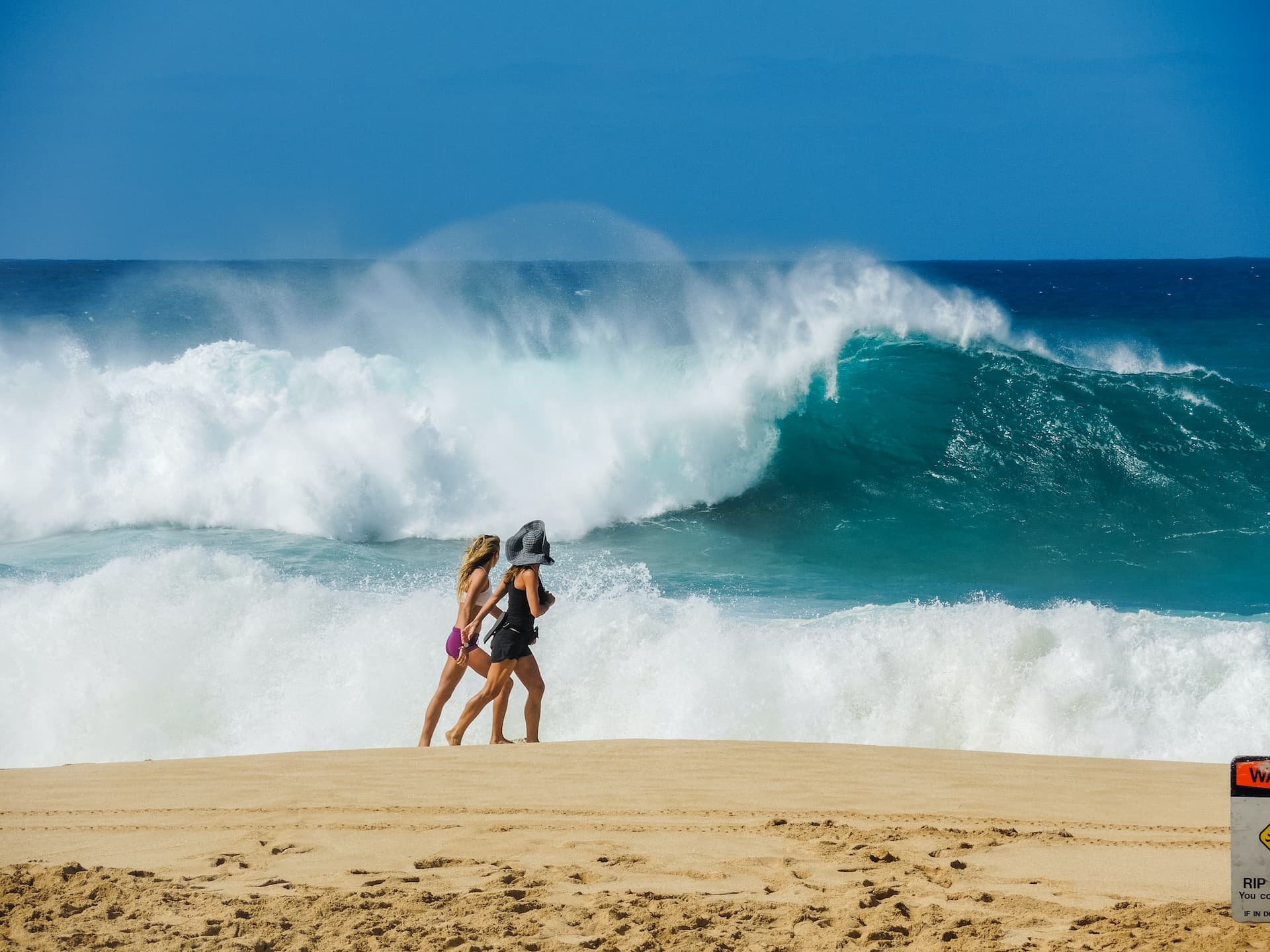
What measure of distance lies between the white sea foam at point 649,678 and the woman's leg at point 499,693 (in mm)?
1164

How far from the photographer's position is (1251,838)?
2.69 meters

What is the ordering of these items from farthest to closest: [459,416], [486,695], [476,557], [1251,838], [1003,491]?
[459,416] → [1003,491] → [476,557] → [486,695] → [1251,838]

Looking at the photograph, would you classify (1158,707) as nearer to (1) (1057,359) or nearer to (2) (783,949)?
(2) (783,949)

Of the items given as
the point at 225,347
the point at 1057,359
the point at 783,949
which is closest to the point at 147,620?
the point at 783,949

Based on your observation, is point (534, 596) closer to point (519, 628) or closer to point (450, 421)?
point (519, 628)

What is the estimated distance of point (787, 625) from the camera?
917cm

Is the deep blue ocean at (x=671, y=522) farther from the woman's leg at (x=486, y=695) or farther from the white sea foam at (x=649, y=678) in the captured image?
the woman's leg at (x=486, y=695)

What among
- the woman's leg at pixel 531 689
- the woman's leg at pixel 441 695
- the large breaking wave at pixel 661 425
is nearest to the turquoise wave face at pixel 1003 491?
the large breaking wave at pixel 661 425

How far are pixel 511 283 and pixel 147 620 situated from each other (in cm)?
3769

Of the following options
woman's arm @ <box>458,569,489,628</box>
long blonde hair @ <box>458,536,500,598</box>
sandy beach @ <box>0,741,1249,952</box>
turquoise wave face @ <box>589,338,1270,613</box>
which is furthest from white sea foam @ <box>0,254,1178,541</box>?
sandy beach @ <box>0,741,1249,952</box>

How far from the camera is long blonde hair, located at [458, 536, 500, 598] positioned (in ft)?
22.1

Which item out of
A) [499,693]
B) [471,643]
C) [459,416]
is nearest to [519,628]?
[471,643]

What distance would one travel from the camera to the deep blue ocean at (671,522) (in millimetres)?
7883

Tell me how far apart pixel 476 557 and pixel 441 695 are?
87 centimetres
